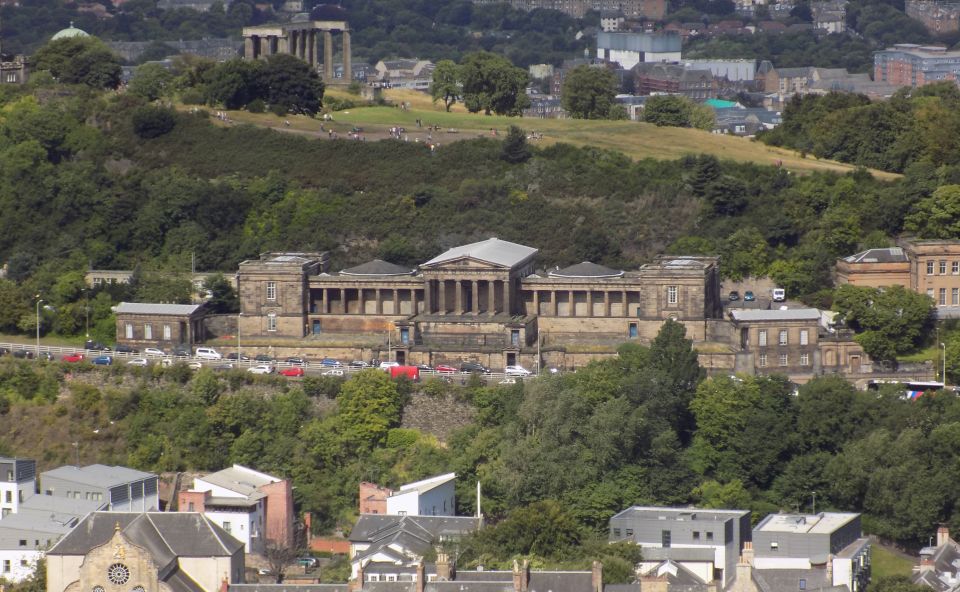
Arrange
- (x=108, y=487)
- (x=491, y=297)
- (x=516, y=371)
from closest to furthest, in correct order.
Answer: (x=108, y=487) < (x=516, y=371) < (x=491, y=297)

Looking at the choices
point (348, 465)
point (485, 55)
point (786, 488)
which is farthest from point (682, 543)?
point (485, 55)

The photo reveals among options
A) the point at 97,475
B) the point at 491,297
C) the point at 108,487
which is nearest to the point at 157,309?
the point at 491,297

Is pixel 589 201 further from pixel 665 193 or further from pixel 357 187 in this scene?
pixel 357 187

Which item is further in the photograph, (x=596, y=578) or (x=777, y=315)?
(x=777, y=315)

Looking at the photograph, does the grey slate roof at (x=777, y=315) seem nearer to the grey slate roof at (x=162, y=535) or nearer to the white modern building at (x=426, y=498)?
the white modern building at (x=426, y=498)

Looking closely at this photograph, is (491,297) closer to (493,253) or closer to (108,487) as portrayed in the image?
(493,253)

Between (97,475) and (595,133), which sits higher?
(595,133)

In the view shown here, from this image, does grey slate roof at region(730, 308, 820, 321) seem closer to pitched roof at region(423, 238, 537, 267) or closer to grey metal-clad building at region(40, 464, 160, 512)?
pitched roof at region(423, 238, 537, 267)

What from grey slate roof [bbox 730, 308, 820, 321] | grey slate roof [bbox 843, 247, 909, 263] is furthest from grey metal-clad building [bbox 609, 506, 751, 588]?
grey slate roof [bbox 843, 247, 909, 263]
